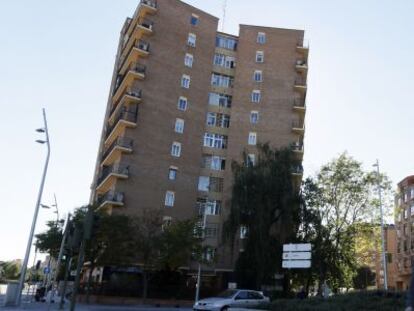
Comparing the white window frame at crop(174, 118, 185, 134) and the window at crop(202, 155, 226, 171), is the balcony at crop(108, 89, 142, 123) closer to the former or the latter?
the white window frame at crop(174, 118, 185, 134)

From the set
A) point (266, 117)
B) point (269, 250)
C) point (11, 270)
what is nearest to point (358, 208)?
point (269, 250)

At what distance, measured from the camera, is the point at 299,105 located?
55781mm

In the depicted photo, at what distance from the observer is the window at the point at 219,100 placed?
54.5 metres

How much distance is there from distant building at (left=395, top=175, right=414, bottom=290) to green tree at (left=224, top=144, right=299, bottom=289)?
137 ft

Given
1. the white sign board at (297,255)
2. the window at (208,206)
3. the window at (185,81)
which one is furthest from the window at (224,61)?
the white sign board at (297,255)

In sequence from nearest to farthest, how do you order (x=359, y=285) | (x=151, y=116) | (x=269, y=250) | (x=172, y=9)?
(x=269, y=250) → (x=151, y=116) → (x=172, y=9) → (x=359, y=285)

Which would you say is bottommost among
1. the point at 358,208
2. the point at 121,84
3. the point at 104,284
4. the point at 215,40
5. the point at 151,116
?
the point at 104,284

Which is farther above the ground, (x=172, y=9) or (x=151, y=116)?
(x=172, y=9)

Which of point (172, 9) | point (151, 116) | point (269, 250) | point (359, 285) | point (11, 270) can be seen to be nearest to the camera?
point (269, 250)

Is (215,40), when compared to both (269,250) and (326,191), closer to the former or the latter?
(326,191)

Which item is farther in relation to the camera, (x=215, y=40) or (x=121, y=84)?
(x=215, y=40)

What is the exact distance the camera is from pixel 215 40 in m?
56.4

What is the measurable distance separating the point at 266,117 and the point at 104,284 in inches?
991

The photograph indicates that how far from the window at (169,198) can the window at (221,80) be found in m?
14.0
